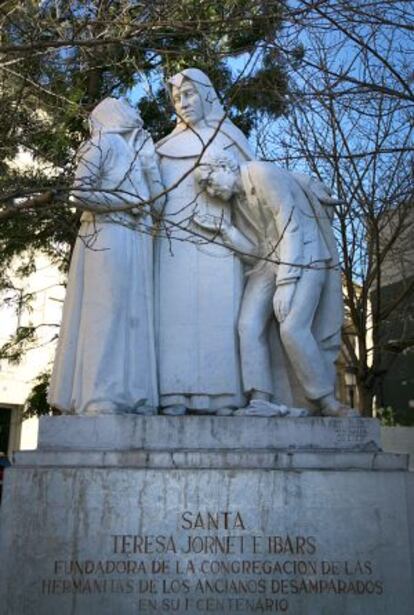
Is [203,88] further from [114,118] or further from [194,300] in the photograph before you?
[194,300]

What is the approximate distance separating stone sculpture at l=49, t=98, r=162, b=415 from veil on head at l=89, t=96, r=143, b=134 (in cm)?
14

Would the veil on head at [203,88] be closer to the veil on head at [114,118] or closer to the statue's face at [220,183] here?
the veil on head at [114,118]

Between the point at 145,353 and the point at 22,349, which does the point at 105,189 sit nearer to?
the point at 145,353

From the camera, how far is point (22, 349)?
13227 millimetres

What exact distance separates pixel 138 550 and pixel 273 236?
2.78m

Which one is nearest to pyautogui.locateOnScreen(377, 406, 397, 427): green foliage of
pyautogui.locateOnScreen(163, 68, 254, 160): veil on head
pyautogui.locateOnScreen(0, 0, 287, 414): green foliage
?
pyautogui.locateOnScreen(0, 0, 287, 414): green foliage

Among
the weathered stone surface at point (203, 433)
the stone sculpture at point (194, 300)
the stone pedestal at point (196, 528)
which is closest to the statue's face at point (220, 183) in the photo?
the stone sculpture at point (194, 300)

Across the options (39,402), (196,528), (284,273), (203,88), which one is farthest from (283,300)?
(39,402)

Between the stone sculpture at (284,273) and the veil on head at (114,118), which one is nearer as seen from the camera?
the stone sculpture at (284,273)

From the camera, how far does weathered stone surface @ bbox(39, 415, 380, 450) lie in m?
5.29

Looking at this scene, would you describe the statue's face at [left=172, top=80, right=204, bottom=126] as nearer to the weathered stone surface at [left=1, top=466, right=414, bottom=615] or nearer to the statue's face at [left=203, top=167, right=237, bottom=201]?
the statue's face at [left=203, top=167, right=237, bottom=201]

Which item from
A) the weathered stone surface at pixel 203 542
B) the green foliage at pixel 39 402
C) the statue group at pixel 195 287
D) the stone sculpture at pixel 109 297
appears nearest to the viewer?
the weathered stone surface at pixel 203 542

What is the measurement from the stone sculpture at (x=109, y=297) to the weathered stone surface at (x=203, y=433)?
0.16 meters

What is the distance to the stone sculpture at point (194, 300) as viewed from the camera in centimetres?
576
